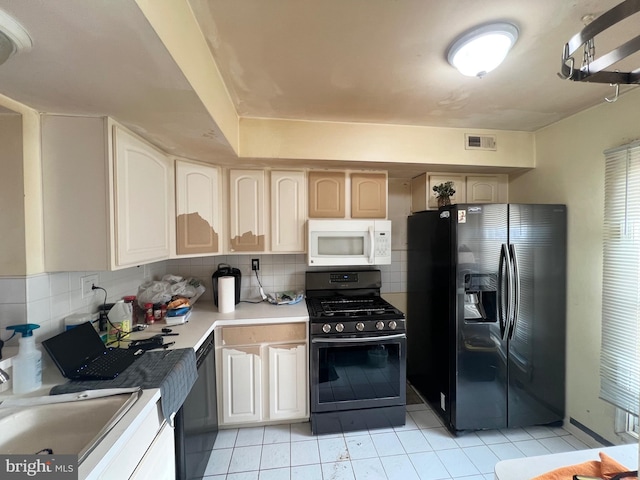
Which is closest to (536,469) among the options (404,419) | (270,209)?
(404,419)

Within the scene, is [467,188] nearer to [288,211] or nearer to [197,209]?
[288,211]

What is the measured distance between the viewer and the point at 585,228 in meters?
1.94

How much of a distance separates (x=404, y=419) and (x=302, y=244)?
162 cm

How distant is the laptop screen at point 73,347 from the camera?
1199 millimetres

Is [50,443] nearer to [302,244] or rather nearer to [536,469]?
[536,469]

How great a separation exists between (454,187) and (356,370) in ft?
6.13

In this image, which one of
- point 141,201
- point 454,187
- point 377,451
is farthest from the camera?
point 454,187

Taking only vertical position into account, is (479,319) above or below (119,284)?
below

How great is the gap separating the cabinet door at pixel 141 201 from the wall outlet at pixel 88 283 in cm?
35

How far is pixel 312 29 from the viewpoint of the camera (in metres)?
1.18

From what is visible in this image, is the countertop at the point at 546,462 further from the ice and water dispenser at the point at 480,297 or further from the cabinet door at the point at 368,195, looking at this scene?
the cabinet door at the point at 368,195

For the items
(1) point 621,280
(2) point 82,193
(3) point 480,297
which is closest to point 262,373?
(2) point 82,193

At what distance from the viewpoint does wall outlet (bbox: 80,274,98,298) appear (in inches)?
62.3

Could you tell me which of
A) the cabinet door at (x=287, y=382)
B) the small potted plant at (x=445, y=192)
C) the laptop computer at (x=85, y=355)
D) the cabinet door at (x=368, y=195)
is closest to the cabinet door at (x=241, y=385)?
the cabinet door at (x=287, y=382)
